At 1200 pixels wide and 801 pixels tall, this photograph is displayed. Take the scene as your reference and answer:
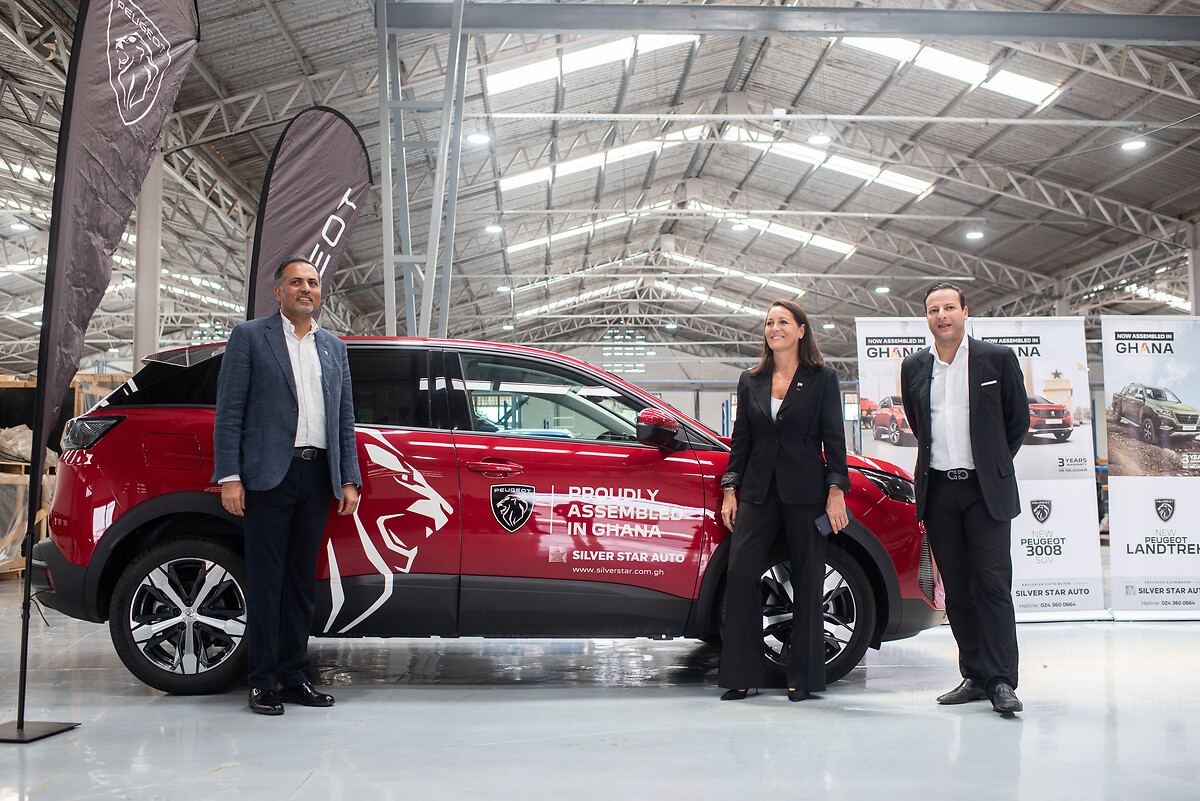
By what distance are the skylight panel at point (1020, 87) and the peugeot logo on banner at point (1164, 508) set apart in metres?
8.53

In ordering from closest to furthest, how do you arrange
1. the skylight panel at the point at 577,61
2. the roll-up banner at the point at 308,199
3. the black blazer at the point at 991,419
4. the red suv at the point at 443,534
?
the black blazer at the point at 991,419 → the red suv at the point at 443,534 → the roll-up banner at the point at 308,199 → the skylight panel at the point at 577,61

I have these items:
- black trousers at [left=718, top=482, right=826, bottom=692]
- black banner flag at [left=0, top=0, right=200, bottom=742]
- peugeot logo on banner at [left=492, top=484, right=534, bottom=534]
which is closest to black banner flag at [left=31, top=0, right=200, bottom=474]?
black banner flag at [left=0, top=0, right=200, bottom=742]

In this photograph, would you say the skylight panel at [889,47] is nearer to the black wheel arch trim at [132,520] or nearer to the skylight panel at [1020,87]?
the skylight panel at [1020,87]

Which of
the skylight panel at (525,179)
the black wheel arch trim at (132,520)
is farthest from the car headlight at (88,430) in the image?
the skylight panel at (525,179)

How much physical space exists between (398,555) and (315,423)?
24.0 inches

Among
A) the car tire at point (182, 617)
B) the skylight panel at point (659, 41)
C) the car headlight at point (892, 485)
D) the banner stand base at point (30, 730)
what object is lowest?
the banner stand base at point (30, 730)

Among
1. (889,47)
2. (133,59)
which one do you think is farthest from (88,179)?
(889,47)

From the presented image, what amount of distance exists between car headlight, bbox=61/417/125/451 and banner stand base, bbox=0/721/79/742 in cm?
105

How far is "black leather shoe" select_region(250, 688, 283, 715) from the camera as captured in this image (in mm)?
3475

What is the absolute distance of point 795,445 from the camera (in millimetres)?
3768

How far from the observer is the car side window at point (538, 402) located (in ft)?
12.9

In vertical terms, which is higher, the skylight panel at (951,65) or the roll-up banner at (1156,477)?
the skylight panel at (951,65)

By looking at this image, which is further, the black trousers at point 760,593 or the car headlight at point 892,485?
the car headlight at point 892,485

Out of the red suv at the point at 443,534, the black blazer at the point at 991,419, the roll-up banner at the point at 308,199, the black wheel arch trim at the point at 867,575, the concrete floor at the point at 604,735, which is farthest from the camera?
the roll-up banner at the point at 308,199
